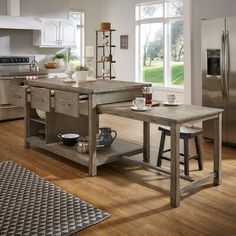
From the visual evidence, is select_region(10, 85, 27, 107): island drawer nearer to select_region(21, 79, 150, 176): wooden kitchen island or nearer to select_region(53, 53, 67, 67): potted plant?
select_region(21, 79, 150, 176): wooden kitchen island

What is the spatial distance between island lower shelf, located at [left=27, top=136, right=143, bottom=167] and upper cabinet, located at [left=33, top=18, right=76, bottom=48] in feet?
11.0

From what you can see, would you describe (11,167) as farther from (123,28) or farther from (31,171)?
(123,28)

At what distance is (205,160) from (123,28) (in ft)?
19.3

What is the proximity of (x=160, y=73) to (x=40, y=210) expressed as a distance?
6.57 metres

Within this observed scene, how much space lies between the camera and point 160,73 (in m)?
9.02

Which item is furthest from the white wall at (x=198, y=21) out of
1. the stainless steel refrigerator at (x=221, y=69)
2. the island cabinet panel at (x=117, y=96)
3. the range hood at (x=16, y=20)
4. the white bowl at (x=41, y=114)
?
the range hood at (x=16, y=20)

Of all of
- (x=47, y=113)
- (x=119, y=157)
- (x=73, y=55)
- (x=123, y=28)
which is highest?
(x=123, y=28)

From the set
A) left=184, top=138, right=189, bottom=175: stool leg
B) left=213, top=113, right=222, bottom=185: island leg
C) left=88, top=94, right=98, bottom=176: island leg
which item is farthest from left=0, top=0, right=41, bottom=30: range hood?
left=213, top=113, right=222, bottom=185: island leg

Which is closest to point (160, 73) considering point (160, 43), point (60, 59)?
point (160, 43)

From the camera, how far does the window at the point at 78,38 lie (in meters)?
9.89

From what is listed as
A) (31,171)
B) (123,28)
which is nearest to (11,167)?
(31,171)

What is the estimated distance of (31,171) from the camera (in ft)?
13.0

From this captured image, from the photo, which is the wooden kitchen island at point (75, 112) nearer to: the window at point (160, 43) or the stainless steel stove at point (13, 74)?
the stainless steel stove at point (13, 74)

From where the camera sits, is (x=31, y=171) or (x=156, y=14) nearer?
(x=31, y=171)
